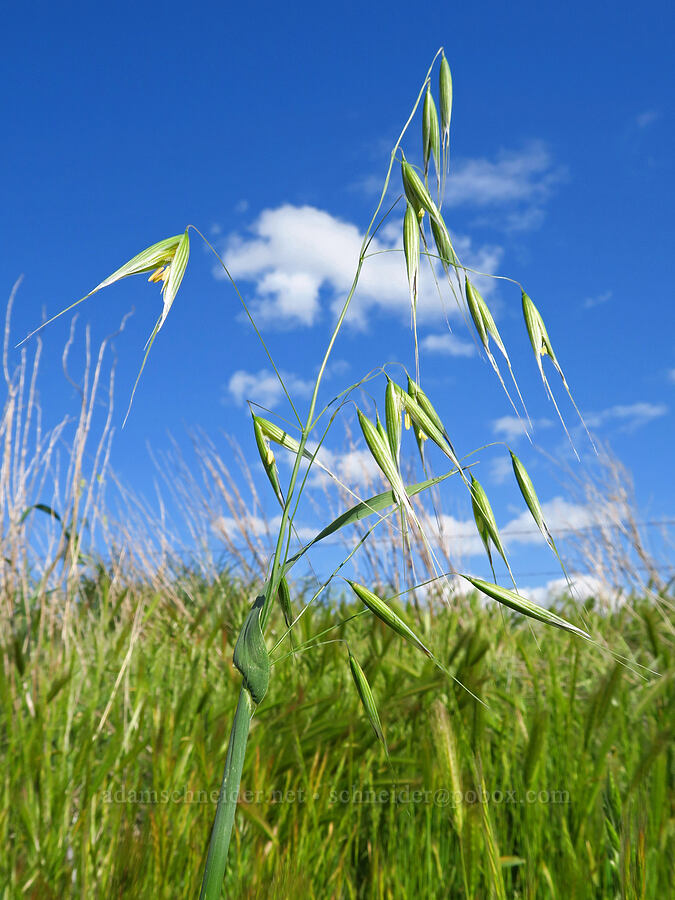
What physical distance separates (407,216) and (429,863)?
2.82 feet

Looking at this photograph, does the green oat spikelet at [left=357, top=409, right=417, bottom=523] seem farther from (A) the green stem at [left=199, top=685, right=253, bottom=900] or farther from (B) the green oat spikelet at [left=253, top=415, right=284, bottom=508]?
(A) the green stem at [left=199, top=685, right=253, bottom=900]

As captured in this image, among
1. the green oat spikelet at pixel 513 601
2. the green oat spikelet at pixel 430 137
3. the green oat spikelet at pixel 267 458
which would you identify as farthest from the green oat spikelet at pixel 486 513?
→ the green oat spikelet at pixel 430 137

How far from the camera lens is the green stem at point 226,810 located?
49 centimetres

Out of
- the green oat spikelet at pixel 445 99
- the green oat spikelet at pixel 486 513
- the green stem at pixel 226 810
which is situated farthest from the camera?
the green oat spikelet at pixel 445 99

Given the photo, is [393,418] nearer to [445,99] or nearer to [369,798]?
[445,99]

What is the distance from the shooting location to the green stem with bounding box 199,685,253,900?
19.4 inches

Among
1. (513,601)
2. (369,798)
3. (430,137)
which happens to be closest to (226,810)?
(513,601)

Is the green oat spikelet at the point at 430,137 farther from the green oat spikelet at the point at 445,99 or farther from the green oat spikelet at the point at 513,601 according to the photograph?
the green oat spikelet at the point at 513,601

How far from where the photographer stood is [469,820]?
30.8 inches

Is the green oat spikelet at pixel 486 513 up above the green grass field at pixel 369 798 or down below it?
above

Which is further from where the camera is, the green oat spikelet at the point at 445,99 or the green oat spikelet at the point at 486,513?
the green oat spikelet at the point at 445,99

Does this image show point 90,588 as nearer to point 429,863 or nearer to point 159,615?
point 159,615

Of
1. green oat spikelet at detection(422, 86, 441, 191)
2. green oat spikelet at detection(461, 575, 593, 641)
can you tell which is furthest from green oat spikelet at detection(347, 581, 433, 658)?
green oat spikelet at detection(422, 86, 441, 191)

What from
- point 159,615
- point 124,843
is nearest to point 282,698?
point 124,843
